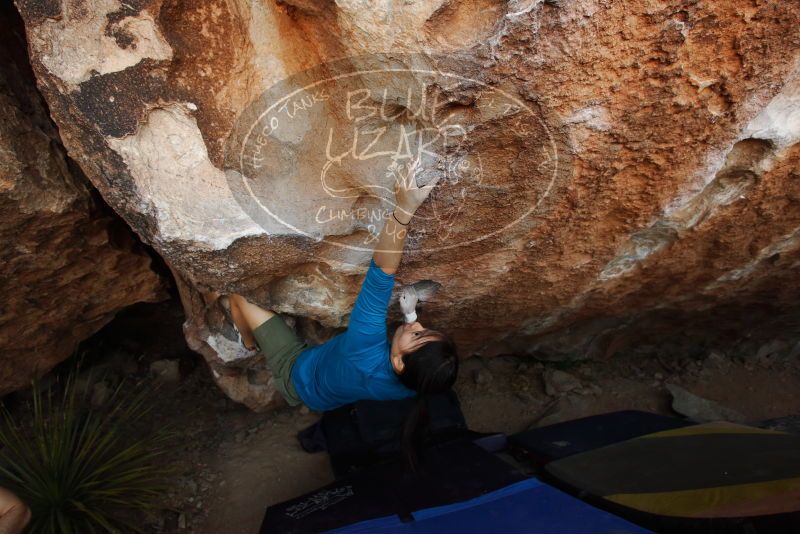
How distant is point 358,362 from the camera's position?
5.64 ft

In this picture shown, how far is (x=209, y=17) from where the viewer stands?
49.0 inches

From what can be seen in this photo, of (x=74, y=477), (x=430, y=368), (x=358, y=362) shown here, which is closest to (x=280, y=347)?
(x=358, y=362)

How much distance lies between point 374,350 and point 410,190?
21.3 inches

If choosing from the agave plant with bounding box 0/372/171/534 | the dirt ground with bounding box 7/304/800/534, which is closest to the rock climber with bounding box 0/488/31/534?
the agave plant with bounding box 0/372/171/534

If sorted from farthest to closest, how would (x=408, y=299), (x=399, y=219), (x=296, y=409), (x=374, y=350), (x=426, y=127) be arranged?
1. (x=296, y=409)
2. (x=408, y=299)
3. (x=374, y=350)
4. (x=399, y=219)
5. (x=426, y=127)

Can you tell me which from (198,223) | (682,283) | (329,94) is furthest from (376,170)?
(682,283)

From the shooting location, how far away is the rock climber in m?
1.48

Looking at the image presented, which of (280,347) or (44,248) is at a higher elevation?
(44,248)

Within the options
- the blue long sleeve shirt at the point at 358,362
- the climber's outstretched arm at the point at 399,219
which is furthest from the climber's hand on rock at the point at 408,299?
the climber's outstretched arm at the point at 399,219

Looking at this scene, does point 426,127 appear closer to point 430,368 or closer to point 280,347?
point 430,368

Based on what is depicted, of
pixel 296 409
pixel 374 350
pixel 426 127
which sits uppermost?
pixel 426 127

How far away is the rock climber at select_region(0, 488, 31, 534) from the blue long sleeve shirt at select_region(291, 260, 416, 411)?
87 centimetres

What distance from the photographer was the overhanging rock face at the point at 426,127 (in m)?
1.21

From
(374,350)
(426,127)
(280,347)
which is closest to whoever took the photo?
(426,127)
